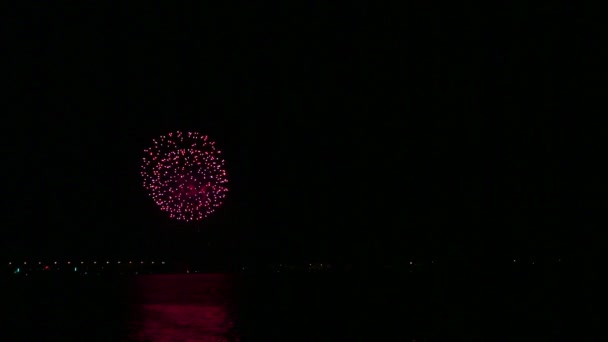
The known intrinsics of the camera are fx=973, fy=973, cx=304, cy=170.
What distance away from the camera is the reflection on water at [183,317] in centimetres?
1636

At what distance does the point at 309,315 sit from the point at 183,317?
2.64 metres

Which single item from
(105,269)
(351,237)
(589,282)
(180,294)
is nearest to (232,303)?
(180,294)

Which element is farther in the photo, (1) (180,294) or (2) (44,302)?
(1) (180,294)

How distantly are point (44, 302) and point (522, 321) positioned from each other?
13.3 m

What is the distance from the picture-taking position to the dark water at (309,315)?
16.6 m

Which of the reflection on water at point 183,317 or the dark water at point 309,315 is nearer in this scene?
the reflection on water at point 183,317

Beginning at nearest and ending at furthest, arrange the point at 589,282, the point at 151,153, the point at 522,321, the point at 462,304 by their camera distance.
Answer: the point at 522,321, the point at 462,304, the point at 589,282, the point at 151,153

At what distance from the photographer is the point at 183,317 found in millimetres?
20141

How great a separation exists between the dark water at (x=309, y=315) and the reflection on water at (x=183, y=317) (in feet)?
0.06

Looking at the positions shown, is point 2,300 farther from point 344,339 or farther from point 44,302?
point 344,339

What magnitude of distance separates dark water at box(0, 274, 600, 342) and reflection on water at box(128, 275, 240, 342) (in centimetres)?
2

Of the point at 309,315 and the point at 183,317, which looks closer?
the point at 183,317

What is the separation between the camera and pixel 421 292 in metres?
29.0

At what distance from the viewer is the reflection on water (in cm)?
1636
